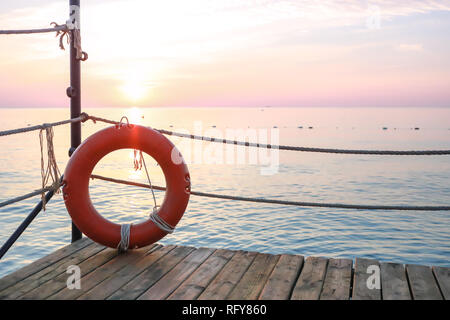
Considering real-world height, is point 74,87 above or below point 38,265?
above

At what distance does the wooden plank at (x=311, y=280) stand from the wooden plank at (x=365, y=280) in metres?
0.19

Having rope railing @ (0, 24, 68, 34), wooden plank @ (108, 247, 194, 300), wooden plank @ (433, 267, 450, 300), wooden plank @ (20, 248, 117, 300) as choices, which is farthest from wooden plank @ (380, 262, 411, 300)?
rope railing @ (0, 24, 68, 34)

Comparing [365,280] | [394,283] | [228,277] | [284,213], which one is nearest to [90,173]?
[228,277]

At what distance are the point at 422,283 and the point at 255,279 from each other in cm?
96

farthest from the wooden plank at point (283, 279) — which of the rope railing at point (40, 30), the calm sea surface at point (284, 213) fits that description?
the calm sea surface at point (284, 213)

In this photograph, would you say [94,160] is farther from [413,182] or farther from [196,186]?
[413,182]

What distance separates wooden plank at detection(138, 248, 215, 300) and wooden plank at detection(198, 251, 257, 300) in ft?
0.61

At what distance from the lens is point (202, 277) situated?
247 centimetres

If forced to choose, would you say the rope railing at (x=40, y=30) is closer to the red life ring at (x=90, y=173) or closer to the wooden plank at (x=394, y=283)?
the red life ring at (x=90, y=173)

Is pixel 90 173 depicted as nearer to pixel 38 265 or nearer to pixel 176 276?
pixel 38 265

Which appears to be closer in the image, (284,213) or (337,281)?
(337,281)

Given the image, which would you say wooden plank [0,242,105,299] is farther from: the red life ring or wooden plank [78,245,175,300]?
wooden plank [78,245,175,300]

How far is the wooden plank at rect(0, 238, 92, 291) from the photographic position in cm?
238
